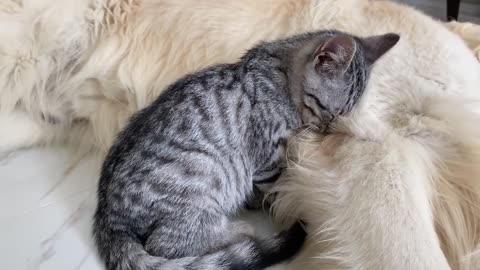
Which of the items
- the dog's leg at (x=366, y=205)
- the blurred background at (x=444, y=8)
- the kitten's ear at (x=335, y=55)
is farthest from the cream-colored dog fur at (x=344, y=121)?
the blurred background at (x=444, y=8)

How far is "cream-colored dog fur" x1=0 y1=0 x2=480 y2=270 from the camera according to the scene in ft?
3.38

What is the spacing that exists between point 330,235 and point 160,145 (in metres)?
0.37

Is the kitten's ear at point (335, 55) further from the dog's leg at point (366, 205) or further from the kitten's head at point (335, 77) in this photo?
the dog's leg at point (366, 205)

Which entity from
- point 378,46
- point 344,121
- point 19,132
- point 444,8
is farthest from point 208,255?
point 444,8

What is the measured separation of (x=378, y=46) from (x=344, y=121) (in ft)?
0.60

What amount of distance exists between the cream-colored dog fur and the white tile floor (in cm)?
8

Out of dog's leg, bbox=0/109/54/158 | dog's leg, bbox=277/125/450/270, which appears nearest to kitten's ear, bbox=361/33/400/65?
dog's leg, bbox=277/125/450/270

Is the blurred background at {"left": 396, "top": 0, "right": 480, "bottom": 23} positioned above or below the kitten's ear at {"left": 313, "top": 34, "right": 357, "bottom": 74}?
below

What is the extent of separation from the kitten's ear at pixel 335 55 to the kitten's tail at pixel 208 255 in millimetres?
347

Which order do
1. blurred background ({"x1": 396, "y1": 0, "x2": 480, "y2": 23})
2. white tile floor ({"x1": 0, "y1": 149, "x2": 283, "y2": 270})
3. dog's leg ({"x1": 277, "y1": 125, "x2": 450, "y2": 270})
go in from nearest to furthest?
dog's leg ({"x1": 277, "y1": 125, "x2": 450, "y2": 270}) → white tile floor ({"x1": 0, "y1": 149, "x2": 283, "y2": 270}) → blurred background ({"x1": 396, "y1": 0, "x2": 480, "y2": 23})

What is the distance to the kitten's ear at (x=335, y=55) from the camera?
1.09m

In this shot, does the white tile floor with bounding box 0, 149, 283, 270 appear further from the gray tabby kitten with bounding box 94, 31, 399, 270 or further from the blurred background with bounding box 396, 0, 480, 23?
the blurred background with bounding box 396, 0, 480, 23

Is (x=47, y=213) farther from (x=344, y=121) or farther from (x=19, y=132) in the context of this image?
(x=344, y=121)

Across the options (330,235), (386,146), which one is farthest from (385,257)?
(386,146)
